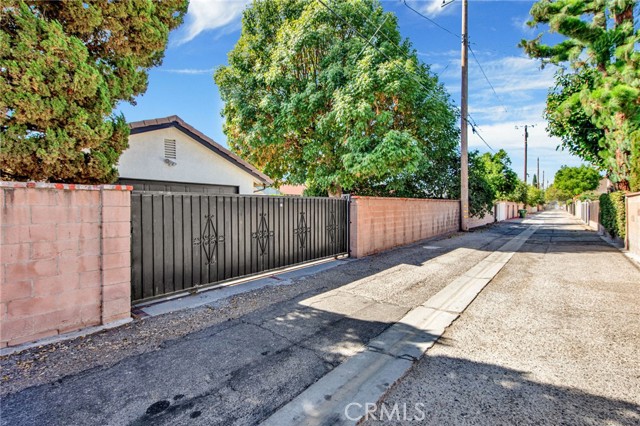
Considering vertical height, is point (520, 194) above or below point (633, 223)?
above

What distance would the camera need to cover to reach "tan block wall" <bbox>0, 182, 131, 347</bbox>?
3.17 meters

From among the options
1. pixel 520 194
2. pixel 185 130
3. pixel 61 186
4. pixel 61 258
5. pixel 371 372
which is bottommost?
pixel 371 372

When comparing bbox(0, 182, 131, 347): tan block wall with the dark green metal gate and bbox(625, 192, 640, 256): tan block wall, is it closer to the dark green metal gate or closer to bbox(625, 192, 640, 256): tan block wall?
the dark green metal gate

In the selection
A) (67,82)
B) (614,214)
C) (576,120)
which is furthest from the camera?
(576,120)

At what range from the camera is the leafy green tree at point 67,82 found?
336 cm

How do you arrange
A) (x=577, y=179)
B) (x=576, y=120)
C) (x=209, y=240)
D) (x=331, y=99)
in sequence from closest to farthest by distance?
(x=209, y=240) < (x=331, y=99) < (x=576, y=120) < (x=577, y=179)

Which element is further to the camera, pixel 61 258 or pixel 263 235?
pixel 263 235

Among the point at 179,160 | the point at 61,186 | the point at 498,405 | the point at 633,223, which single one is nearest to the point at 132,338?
the point at 61,186

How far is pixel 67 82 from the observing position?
12.0 ft

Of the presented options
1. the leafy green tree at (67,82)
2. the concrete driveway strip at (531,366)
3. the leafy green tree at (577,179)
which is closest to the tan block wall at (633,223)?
the concrete driveway strip at (531,366)

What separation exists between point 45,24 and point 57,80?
0.60m

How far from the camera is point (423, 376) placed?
276 cm

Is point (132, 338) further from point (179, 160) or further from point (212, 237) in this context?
point (179, 160)

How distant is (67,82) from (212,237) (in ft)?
9.56
